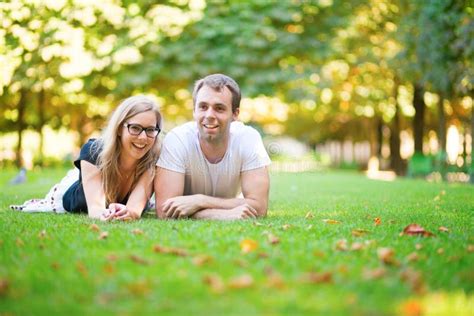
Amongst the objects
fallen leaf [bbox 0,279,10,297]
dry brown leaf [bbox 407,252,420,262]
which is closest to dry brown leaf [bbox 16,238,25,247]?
fallen leaf [bbox 0,279,10,297]

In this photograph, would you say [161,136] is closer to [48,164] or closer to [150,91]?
[150,91]

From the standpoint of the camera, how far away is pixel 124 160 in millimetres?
6445

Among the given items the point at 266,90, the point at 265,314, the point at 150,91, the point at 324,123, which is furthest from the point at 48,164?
the point at 265,314

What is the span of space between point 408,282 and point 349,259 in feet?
2.18

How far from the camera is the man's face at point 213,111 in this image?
6102 mm

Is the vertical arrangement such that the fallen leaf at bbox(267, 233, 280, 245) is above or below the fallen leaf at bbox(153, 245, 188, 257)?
below

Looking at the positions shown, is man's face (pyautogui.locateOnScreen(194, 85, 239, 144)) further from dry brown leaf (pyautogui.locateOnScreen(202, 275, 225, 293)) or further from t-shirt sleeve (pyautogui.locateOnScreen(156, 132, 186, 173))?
dry brown leaf (pyautogui.locateOnScreen(202, 275, 225, 293))

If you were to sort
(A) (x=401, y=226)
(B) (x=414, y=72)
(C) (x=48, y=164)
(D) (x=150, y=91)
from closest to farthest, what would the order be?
(A) (x=401, y=226)
(B) (x=414, y=72)
(D) (x=150, y=91)
(C) (x=48, y=164)

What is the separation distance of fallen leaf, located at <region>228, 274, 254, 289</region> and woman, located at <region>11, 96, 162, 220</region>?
3025 millimetres


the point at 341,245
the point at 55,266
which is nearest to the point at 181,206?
the point at 341,245

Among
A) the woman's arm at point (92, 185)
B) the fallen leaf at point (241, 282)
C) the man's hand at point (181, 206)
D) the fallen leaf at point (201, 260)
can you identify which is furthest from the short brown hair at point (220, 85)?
the fallen leaf at point (241, 282)

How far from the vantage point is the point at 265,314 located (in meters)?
2.62

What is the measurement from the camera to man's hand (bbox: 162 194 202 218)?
614 centimetres

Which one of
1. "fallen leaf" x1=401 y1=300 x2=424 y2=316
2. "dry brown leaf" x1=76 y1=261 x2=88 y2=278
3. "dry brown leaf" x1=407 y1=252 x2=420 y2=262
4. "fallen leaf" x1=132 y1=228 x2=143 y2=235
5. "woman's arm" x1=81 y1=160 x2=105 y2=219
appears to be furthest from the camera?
"woman's arm" x1=81 y1=160 x2=105 y2=219
